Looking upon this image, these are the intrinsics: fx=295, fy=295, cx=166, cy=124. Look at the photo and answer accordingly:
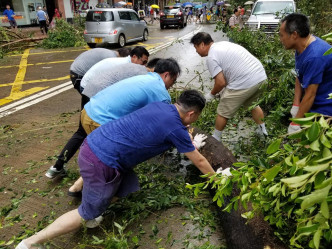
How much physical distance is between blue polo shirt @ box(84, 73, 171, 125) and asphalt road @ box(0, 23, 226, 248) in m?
1.19

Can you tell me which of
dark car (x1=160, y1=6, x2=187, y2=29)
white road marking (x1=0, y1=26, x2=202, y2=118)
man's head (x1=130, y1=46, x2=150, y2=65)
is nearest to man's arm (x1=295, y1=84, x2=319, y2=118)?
man's head (x1=130, y1=46, x2=150, y2=65)

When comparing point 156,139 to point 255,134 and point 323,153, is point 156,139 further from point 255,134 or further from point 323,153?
point 255,134

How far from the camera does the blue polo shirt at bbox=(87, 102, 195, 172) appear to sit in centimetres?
235

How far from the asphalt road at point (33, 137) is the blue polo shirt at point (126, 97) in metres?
1.19

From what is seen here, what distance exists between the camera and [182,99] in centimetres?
246

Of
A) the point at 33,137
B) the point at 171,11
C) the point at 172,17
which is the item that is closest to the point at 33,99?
the point at 33,137

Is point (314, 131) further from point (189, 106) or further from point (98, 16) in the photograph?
point (98, 16)

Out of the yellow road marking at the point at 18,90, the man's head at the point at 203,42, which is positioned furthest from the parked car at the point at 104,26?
the man's head at the point at 203,42

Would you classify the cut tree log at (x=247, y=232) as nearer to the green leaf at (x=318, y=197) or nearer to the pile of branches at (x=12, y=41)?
the green leaf at (x=318, y=197)

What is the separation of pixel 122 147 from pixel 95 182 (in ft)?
1.28

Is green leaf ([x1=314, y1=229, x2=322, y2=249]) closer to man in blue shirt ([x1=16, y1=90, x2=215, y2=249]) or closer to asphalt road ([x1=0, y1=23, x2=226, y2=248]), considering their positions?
man in blue shirt ([x1=16, y1=90, x2=215, y2=249])

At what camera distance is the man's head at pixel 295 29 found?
103 inches

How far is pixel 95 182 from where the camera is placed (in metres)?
2.47

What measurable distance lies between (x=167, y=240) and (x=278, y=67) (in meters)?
4.14
